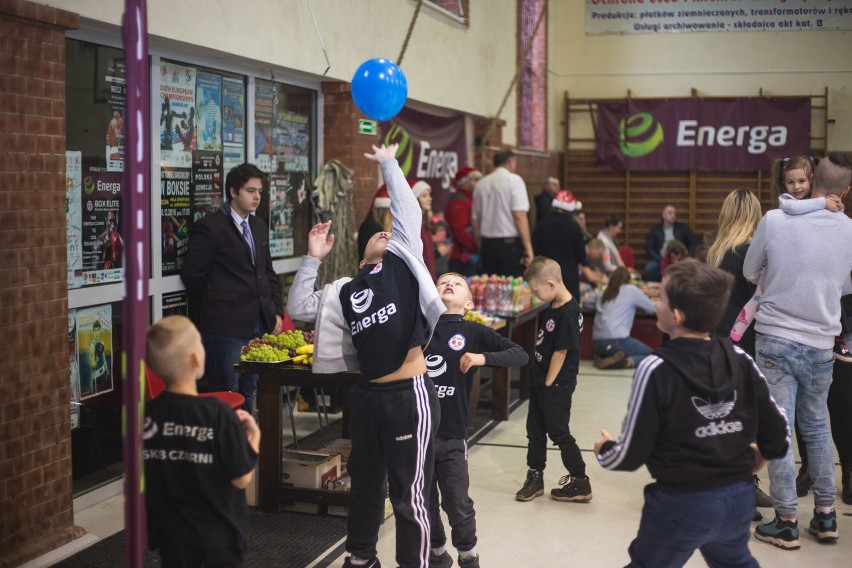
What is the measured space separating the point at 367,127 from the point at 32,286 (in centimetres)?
424

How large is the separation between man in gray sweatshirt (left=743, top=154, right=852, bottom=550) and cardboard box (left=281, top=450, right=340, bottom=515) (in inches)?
84.8

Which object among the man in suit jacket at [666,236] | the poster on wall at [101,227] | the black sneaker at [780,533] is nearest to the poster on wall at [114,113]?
the poster on wall at [101,227]

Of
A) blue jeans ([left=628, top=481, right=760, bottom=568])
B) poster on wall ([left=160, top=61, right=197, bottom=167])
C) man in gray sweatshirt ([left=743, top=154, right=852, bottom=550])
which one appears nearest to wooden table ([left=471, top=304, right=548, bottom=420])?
man in gray sweatshirt ([left=743, top=154, right=852, bottom=550])

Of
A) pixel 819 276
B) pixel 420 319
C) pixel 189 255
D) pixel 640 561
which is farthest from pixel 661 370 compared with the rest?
pixel 189 255

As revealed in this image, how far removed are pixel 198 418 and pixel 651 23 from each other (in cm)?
1451

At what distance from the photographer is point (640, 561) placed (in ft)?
9.86

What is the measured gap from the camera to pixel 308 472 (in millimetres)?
5074

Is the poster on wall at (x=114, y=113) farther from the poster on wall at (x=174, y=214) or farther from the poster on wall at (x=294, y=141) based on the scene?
the poster on wall at (x=294, y=141)

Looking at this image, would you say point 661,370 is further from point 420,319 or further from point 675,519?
point 420,319

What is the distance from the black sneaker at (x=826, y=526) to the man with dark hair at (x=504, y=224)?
16.2 ft

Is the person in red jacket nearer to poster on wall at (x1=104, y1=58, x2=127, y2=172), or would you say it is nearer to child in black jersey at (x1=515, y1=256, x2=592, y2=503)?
child in black jersey at (x1=515, y1=256, x2=592, y2=503)

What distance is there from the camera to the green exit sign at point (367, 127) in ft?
26.5

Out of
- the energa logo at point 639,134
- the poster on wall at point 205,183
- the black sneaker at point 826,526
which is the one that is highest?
the energa logo at point 639,134

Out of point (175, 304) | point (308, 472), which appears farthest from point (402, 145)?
point (308, 472)
